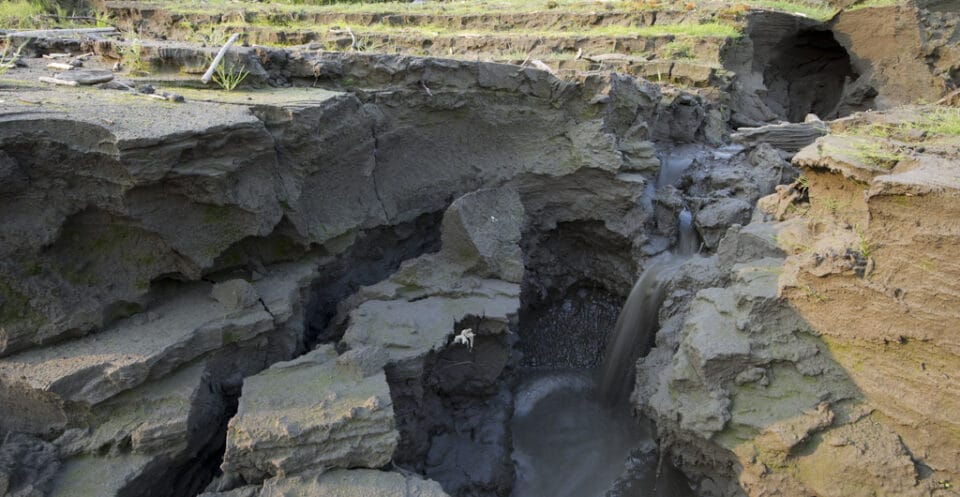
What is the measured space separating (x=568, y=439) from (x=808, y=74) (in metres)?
9.87

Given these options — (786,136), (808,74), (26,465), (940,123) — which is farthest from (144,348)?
(808,74)

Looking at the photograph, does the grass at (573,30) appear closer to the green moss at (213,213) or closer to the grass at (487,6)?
the grass at (487,6)

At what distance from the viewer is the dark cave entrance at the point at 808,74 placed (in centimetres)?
1115

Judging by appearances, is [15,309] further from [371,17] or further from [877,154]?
[371,17]

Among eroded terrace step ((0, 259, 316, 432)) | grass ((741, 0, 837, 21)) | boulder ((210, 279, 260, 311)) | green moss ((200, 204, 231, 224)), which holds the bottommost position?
eroded terrace step ((0, 259, 316, 432))

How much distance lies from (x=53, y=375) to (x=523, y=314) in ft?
12.4

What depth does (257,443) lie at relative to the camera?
288cm

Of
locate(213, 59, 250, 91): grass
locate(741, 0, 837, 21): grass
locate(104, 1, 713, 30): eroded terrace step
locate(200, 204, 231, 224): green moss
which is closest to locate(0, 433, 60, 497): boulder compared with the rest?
locate(200, 204, 231, 224): green moss

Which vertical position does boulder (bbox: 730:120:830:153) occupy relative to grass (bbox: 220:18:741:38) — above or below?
below

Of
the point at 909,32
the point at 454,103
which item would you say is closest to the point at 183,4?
the point at 454,103

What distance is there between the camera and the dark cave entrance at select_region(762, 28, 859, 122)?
439 inches

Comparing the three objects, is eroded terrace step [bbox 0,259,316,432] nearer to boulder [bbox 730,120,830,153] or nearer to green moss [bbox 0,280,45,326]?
green moss [bbox 0,280,45,326]

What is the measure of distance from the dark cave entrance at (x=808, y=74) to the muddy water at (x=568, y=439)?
7.94 m

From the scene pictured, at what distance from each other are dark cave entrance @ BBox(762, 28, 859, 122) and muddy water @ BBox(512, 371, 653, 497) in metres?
7.94
